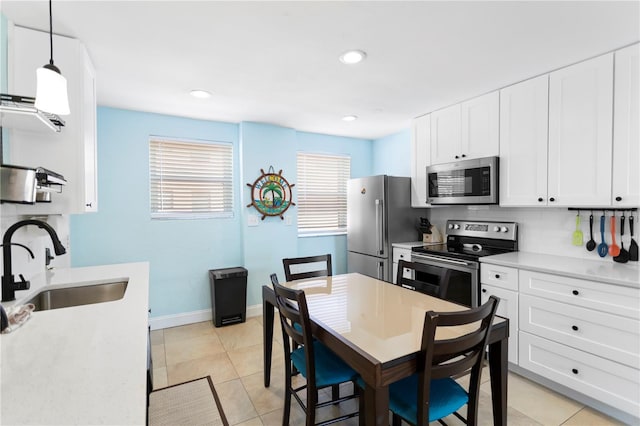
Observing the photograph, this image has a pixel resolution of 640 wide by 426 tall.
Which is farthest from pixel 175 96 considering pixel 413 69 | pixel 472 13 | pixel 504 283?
pixel 504 283

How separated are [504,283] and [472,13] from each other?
1.96m

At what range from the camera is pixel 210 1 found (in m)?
1.61

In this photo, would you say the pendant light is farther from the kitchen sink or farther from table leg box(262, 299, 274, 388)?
table leg box(262, 299, 274, 388)

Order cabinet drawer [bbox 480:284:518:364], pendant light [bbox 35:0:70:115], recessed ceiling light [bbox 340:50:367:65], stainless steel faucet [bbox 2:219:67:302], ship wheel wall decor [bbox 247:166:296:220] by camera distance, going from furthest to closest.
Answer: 1. ship wheel wall decor [bbox 247:166:296:220]
2. cabinet drawer [bbox 480:284:518:364]
3. recessed ceiling light [bbox 340:50:367:65]
4. stainless steel faucet [bbox 2:219:67:302]
5. pendant light [bbox 35:0:70:115]

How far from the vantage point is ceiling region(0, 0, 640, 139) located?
5.51ft

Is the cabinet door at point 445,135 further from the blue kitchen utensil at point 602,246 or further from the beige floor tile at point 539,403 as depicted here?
the beige floor tile at point 539,403

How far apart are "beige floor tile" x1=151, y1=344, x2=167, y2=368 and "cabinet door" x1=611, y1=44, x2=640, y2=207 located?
374cm

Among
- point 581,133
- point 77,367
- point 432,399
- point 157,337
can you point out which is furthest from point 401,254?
point 77,367

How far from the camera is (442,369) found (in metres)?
1.27

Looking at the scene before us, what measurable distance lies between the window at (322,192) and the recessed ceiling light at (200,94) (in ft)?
5.61

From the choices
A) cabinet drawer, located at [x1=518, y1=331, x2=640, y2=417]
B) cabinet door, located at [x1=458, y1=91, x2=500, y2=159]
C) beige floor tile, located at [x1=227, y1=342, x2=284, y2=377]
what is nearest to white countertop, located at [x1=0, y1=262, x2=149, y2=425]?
beige floor tile, located at [x1=227, y1=342, x2=284, y2=377]

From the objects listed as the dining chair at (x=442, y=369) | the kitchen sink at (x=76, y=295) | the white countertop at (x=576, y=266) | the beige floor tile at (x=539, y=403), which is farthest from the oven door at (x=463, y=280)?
the kitchen sink at (x=76, y=295)

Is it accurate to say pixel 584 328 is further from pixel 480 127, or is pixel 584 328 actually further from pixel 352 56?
pixel 352 56

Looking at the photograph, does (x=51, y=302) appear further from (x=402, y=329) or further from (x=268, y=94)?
(x=268, y=94)
